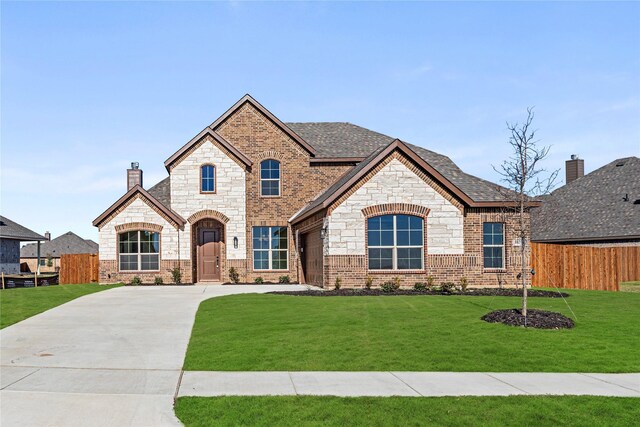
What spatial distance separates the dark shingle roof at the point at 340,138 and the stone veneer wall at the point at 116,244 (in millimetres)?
8258

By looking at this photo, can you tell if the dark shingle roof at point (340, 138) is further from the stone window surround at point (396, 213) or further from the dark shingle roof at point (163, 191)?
the stone window surround at point (396, 213)

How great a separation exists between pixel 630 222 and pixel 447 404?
29770 millimetres

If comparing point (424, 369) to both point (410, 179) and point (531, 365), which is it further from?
point (410, 179)

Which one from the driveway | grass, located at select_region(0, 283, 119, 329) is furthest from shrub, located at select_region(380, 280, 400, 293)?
grass, located at select_region(0, 283, 119, 329)

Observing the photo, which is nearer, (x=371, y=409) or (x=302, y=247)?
(x=371, y=409)

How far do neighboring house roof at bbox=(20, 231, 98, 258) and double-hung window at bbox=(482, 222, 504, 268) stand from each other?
5934 centimetres

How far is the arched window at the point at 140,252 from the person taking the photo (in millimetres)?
28609

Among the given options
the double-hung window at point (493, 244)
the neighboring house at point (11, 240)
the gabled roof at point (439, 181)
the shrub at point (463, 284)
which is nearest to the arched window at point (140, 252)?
the gabled roof at point (439, 181)

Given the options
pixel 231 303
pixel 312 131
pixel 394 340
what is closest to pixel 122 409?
pixel 394 340

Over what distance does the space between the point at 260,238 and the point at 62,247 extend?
51.9 meters

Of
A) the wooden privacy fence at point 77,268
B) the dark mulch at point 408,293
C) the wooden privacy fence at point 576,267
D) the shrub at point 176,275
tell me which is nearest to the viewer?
the dark mulch at point 408,293

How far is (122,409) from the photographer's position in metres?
7.40

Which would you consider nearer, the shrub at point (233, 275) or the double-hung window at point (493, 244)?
the double-hung window at point (493, 244)

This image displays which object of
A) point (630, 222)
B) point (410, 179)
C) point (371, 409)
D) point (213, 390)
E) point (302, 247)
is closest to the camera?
point (371, 409)
